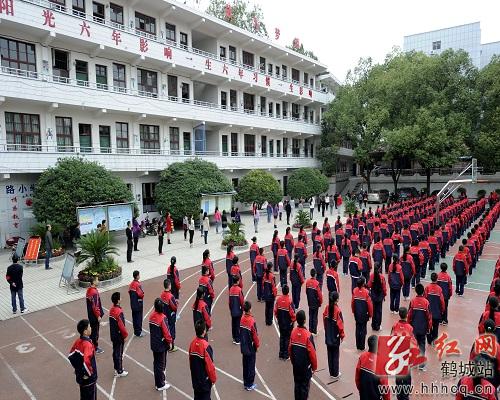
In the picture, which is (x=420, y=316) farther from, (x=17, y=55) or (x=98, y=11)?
(x=98, y=11)

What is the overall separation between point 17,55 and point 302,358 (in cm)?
1883

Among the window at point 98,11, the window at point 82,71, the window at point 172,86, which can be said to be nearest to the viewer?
the window at point 82,71

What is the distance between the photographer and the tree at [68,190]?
51.1 ft

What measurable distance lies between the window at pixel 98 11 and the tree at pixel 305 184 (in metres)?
18.4

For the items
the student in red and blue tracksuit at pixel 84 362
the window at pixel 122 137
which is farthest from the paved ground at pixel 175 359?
the window at pixel 122 137

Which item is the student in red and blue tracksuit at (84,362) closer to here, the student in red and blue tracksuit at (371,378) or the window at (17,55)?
the student in red and blue tracksuit at (371,378)

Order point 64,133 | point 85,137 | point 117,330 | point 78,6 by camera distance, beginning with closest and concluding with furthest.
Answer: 1. point 117,330
2. point 64,133
3. point 78,6
4. point 85,137

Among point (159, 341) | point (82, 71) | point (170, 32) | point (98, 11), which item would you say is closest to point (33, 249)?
point (82, 71)

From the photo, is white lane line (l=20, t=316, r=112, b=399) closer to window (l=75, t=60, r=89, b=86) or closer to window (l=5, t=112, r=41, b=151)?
window (l=5, t=112, r=41, b=151)

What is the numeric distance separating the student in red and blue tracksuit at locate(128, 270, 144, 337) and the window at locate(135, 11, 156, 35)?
18.7 metres

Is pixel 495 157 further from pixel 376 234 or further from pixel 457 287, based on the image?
pixel 457 287

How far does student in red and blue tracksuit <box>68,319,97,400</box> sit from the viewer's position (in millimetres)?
5043

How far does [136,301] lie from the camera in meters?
7.73

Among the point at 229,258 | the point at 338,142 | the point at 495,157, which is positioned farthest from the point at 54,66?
the point at 495,157
